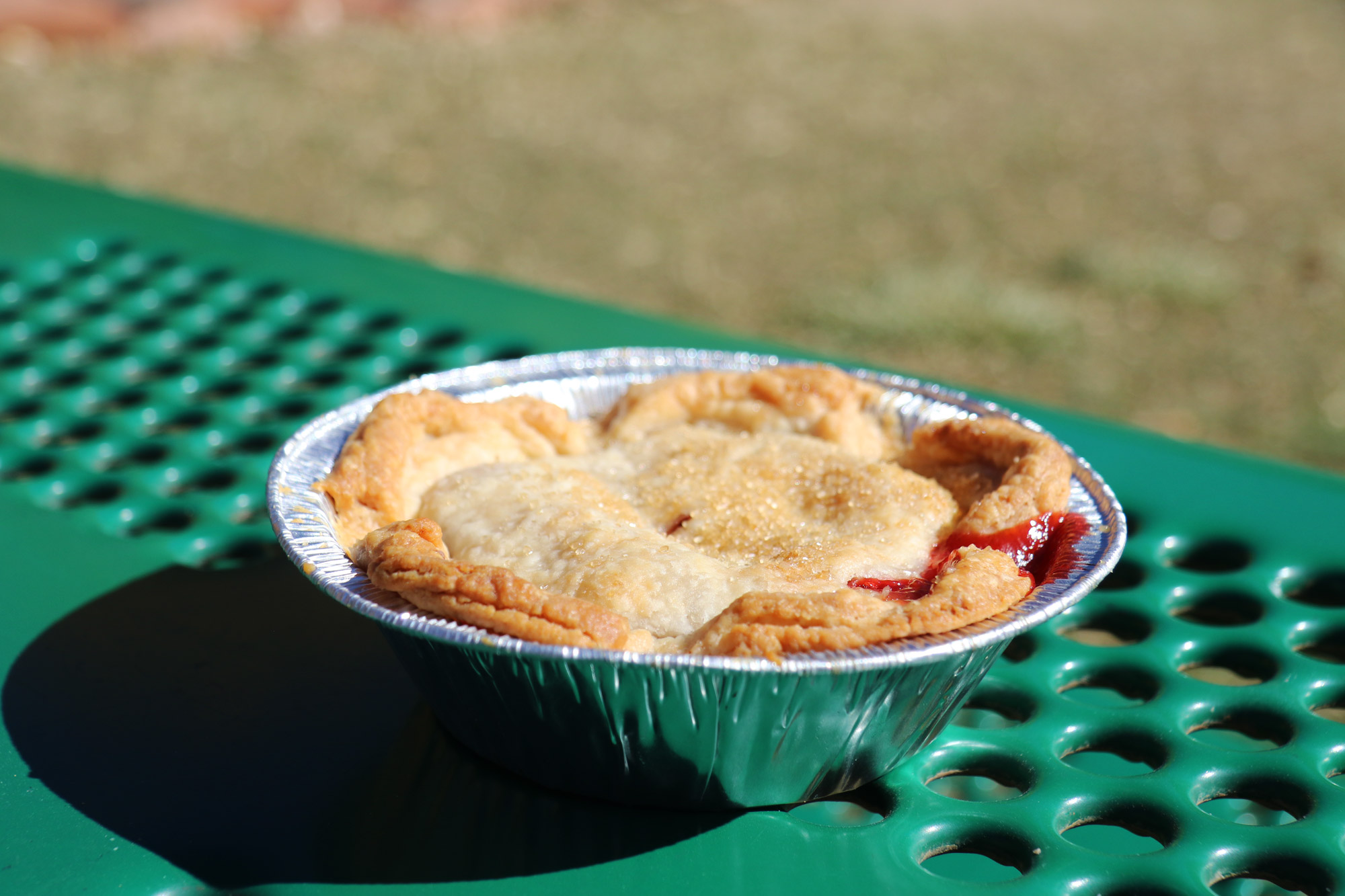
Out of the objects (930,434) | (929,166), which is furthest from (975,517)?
(929,166)

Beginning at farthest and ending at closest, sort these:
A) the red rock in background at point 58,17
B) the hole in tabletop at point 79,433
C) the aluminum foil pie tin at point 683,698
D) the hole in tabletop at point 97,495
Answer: the red rock in background at point 58,17 < the hole in tabletop at point 79,433 < the hole in tabletop at point 97,495 < the aluminum foil pie tin at point 683,698

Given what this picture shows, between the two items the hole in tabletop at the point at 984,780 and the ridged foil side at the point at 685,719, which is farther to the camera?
the hole in tabletop at the point at 984,780

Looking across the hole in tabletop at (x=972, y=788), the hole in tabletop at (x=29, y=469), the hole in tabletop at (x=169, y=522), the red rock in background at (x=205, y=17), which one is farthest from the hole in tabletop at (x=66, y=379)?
the red rock in background at (x=205, y=17)

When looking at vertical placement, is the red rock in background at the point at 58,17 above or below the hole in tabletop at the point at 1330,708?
below

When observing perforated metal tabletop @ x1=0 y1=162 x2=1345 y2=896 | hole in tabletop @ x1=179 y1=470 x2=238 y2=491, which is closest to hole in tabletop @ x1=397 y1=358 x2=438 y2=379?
perforated metal tabletop @ x1=0 y1=162 x2=1345 y2=896

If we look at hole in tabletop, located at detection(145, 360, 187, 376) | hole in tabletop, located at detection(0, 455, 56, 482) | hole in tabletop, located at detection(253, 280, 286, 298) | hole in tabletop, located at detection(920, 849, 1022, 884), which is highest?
hole in tabletop, located at detection(920, 849, 1022, 884)

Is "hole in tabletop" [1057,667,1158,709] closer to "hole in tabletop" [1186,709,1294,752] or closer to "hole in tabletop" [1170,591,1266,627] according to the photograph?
"hole in tabletop" [1186,709,1294,752]

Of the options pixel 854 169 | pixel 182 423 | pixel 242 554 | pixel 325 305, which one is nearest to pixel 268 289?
pixel 325 305

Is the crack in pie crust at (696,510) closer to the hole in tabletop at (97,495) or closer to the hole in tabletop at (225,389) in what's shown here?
the hole in tabletop at (97,495)
